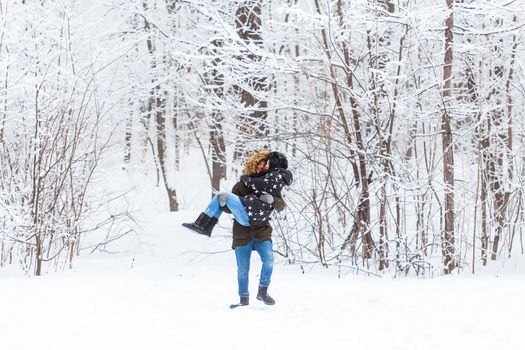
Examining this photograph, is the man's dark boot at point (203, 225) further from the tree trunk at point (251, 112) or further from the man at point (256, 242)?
the tree trunk at point (251, 112)

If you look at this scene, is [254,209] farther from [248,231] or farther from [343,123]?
[343,123]

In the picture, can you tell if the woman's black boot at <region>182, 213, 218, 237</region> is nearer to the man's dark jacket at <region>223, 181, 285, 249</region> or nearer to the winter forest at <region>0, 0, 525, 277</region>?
the man's dark jacket at <region>223, 181, 285, 249</region>

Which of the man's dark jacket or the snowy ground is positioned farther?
the man's dark jacket

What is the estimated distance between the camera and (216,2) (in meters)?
12.3

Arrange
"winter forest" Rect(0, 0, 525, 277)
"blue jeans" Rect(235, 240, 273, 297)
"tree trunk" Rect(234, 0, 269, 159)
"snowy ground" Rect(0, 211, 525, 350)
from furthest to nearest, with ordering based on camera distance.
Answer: "tree trunk" Rect(234, 0, 269, 159)
"winter forest" Rect(0, 0, 525, 277)
"blue jeans" Rect(235, 240, 273, 297)
"snowy ground" Rect(0, 211, 525, 350)

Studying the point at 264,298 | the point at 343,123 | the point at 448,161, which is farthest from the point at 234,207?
the point at 448,161

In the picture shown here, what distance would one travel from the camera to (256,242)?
5926 millimetres

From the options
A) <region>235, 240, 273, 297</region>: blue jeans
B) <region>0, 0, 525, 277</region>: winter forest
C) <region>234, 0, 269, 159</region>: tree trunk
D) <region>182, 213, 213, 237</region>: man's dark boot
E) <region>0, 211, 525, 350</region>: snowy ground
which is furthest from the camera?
<region>234, 0, 269, 159</region>: tree trunk

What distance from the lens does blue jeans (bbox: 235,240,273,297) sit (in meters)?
5.88

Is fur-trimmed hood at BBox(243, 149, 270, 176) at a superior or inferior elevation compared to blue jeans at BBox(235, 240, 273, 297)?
superior

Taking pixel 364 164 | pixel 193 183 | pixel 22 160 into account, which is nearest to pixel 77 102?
pixel 22 160

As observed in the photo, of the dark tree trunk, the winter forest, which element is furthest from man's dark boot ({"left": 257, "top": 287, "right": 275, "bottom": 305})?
the dark tree trunk

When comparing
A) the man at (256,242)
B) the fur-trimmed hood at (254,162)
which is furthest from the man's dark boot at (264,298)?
the fur-trimmed hood at (254,162)

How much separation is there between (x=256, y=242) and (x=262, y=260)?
169 millimetres
